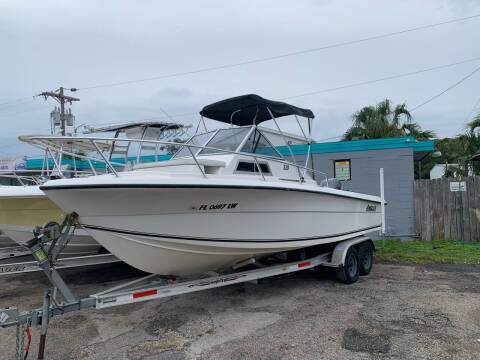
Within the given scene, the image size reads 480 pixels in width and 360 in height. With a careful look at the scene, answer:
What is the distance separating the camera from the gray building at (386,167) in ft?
31.5

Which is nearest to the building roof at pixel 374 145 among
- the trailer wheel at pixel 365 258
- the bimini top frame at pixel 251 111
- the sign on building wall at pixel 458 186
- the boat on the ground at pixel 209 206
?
the sign on building wall at pixel 458 186

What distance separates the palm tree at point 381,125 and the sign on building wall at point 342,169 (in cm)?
449

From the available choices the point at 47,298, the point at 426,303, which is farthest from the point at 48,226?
the point at 426,303

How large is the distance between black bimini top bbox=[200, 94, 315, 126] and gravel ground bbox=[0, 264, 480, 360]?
8.98 feet

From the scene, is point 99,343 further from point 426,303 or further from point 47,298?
point 426,303

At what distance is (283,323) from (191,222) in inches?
60.7

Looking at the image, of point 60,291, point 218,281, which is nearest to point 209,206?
point 218,281

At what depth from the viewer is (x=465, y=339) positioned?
11.9 feet

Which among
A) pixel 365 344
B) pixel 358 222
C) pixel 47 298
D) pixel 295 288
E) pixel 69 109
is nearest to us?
pixel 47 298

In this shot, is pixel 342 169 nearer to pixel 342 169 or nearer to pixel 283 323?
pixel 342 169

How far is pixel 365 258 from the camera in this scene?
6496 mm

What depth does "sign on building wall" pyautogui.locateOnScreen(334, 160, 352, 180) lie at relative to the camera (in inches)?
399

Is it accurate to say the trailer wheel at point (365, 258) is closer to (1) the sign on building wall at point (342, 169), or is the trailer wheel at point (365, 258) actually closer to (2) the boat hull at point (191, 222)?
(2) the boat hull at point (191, 222)

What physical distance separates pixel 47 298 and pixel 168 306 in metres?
1.89
